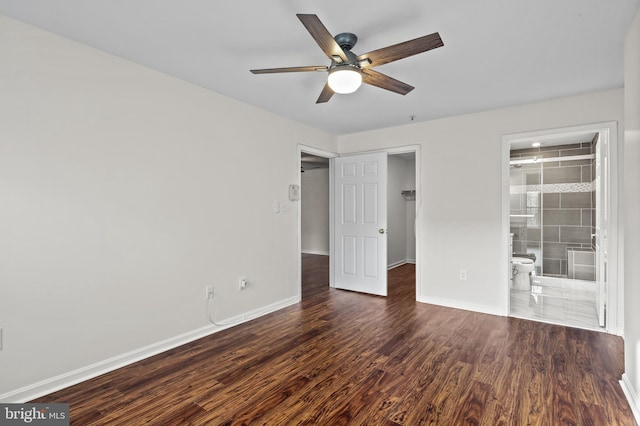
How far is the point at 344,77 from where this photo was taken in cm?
212

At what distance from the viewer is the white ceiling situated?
191cm

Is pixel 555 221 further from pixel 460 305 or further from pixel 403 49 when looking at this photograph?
pixel 403 49

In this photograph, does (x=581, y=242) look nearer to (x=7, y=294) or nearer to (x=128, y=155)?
(x=128, y=155)

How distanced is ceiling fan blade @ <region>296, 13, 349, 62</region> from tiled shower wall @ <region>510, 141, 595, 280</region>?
17.2 feet

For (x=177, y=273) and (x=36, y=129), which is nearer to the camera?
(x=36, y=129)

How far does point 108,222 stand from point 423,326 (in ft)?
10.2

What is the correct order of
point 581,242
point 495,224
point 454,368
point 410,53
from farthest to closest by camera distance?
point 581,242 → point 495,224 → point 454,368 → point 410,53

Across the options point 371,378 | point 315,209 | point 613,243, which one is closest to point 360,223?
point 371,378

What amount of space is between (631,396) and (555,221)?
428 cm

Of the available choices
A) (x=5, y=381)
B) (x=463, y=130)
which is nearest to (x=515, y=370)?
(x=463, y=130)

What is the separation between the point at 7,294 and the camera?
204 cm

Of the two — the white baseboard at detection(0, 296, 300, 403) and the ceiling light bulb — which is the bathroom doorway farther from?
the white baseboard at detection(0, 296, 300, 403)

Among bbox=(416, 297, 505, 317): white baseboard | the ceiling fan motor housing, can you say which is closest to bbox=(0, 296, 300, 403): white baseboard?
bbox=(416, 297, 505, 317): white baseboard

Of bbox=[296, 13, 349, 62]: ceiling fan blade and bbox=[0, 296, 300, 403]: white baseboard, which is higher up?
bbox=[296, 13, 349, 62]: ceiling fan blade
